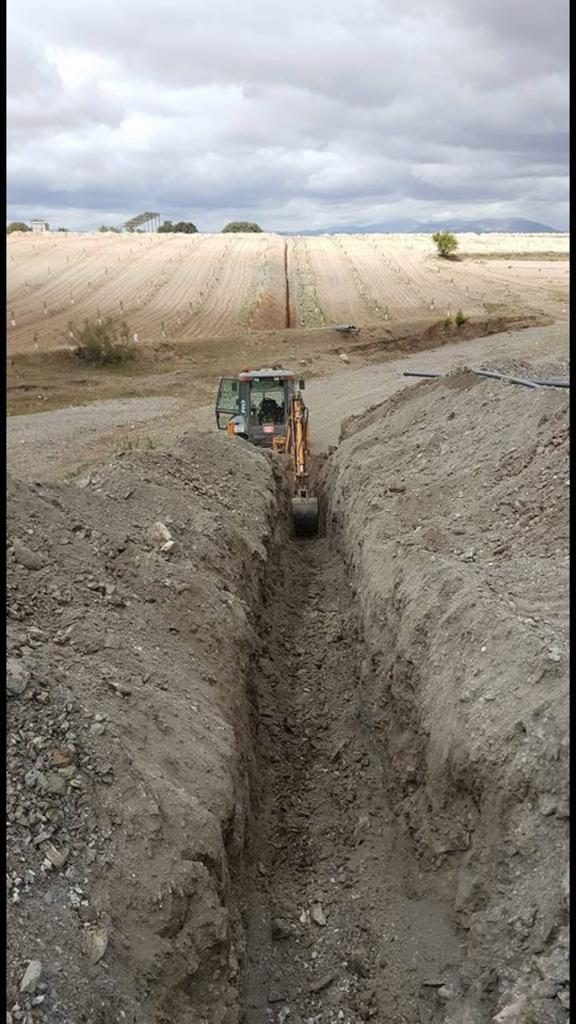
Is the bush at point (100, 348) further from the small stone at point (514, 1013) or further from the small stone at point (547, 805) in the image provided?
the small stone at point (514, 1013)

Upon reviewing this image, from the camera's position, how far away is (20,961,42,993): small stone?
174 inches

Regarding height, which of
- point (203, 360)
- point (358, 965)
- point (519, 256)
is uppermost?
point (519, 256)

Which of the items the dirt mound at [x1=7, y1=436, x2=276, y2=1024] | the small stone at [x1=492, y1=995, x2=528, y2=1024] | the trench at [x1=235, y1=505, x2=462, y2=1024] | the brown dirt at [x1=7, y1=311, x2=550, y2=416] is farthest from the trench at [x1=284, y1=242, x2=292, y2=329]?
the small stone at [x1=492, y1=995, x2=528, y2=1024]

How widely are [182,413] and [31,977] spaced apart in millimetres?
23903

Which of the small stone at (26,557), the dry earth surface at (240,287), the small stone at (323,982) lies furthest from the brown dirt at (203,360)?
the small stone at (323,982)

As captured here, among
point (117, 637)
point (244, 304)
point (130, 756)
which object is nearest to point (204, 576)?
point (117, 637)

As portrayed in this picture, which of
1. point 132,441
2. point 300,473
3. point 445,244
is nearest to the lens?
point 300,473

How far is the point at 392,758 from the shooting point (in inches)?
314

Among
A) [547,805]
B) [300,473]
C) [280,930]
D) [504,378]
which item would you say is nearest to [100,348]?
[300,473]

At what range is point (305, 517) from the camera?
53.4 feet

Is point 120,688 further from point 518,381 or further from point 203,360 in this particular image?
point 203,360

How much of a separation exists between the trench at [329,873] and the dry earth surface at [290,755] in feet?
0.08

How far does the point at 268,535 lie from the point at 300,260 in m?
50.1

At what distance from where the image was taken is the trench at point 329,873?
6.20 meters
